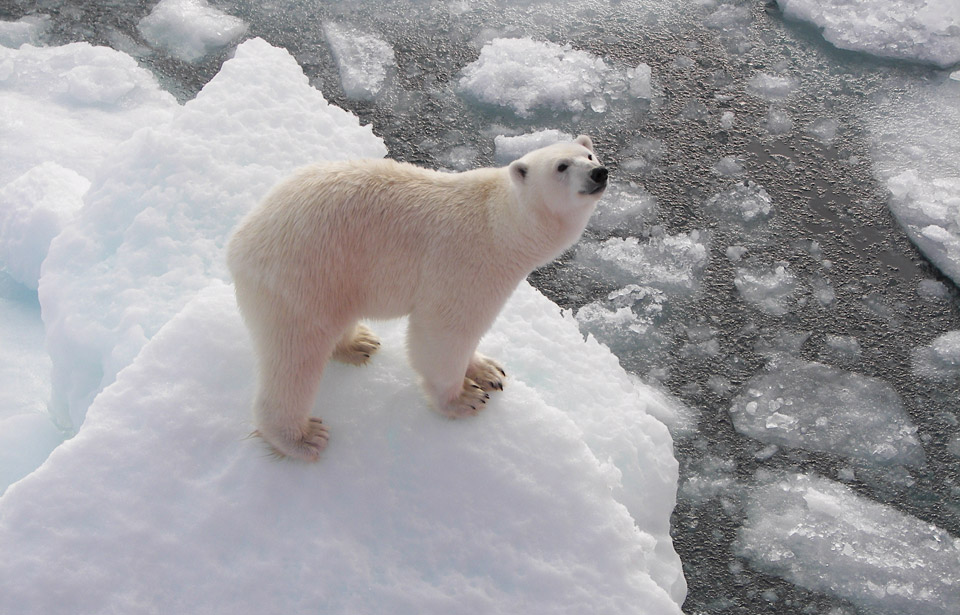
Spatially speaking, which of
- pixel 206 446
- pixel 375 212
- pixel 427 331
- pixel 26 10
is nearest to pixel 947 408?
pixel 427 331

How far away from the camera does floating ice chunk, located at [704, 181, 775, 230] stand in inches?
153

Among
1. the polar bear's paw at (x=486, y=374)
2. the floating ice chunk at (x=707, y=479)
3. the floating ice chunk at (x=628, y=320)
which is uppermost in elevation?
the polar bear's paw at (x=486, y=374)

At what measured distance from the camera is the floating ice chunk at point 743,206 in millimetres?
3893

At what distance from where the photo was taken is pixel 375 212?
7.32 feet

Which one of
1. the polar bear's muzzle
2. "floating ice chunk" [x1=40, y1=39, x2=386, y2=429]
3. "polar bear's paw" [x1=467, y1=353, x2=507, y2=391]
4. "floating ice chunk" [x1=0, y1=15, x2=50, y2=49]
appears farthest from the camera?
"floating ice chunk" [x1=0, y1=15, x2=50, y2=49]

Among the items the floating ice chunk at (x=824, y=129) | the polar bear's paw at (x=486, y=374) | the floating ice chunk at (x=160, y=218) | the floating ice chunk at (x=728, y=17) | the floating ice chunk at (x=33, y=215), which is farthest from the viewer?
the floating ice chunk at (x=728, y=17)

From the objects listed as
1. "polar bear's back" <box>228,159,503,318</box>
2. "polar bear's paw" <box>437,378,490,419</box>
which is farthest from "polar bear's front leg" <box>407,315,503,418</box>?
"polar bear's back" <box>228,159,503,318</box>

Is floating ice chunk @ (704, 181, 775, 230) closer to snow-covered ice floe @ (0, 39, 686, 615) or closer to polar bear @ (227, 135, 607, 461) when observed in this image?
snow-covered ice floe @ (0, 39, 686, 615)

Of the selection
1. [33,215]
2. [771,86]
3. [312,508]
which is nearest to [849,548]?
[312,508]

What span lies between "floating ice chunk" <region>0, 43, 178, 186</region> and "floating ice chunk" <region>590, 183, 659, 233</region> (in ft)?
6.86

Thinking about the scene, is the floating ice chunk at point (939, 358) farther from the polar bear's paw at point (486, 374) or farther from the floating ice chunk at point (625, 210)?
the polar bear's paw at point (486, 374)

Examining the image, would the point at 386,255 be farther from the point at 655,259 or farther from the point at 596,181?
the point at 655,259

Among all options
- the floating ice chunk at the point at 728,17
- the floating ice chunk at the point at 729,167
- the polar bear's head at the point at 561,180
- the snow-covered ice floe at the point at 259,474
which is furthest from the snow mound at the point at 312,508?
the floating ice chunk at the point at 728,17

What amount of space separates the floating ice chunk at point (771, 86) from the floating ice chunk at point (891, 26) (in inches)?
18.1
